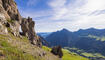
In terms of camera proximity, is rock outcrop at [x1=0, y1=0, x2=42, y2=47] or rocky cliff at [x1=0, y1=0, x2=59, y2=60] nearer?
rocky cliff at [x1=0, y1=0, x2=59, y2=60]

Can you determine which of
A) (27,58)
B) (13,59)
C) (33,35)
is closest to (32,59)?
(27,58)

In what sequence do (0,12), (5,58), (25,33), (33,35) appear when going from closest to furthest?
(5,58)
(0,12)
(25,33)
(33,35)

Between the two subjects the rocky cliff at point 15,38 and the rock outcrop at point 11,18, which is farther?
the rock outcrop at point 11,18

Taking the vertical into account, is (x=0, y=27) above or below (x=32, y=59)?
above

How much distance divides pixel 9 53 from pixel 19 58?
15.4 feet

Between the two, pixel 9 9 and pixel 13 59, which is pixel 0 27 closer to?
pixel 13 59

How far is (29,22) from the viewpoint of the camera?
A: 139 metres

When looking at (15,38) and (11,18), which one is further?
(11,18)

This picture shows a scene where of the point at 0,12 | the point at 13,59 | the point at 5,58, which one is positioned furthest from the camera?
the point at 0,12

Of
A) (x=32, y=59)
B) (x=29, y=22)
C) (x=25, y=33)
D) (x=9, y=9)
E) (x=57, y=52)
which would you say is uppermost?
(x=9, y=9)

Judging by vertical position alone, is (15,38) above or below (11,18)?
below

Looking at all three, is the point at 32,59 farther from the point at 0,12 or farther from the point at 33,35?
the point at 33,35

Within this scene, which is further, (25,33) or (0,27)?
(25,33)

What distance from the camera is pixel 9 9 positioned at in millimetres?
107312
